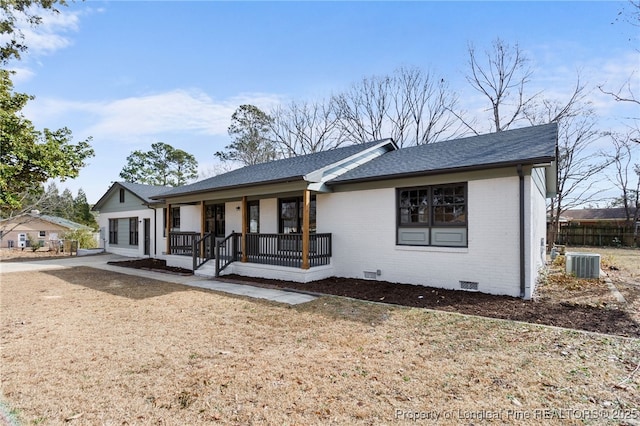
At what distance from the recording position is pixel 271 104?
2986 cm

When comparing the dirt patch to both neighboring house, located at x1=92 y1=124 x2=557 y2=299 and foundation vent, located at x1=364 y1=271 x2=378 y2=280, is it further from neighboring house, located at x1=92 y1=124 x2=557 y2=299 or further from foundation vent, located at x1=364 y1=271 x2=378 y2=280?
foundation vent, located at x1=364 y1=271 x2=378 y2=280

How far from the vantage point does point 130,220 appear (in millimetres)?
21000

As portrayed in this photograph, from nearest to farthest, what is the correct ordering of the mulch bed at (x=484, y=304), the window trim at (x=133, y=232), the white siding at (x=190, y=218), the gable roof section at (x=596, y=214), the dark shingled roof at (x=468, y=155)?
the mulch bed at (x=484, y=304)
the dark shingled roof at (x=468, y=155)
the white siding at (x=190, y=218)
the window trim at (x=133, y=232)
the gable roof section at (x=596, y=214)

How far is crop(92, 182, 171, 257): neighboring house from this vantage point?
18719 millimetres

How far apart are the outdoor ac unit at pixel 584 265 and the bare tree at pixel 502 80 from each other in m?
14.6

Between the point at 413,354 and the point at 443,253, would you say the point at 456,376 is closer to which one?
the point at 413,354

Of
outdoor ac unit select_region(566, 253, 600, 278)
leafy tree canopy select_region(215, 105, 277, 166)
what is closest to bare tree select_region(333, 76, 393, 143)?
leafy tree canopy select_region(215, 105, 277, 166)

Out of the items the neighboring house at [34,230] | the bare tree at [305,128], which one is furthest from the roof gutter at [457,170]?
the neighboring house at [34,230]

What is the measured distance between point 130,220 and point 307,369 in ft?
68.1

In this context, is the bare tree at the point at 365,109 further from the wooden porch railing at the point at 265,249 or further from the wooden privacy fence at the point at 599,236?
the wooden porch railing at the point at 265,249

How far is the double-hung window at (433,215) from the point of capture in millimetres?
8414

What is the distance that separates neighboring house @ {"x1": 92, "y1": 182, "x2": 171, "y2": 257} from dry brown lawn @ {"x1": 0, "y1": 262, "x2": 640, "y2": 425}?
1255cm

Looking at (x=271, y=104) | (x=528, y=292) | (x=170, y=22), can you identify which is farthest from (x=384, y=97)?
(x=528, y=292)

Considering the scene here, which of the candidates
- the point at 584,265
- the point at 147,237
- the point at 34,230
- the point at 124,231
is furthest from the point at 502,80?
the point at 34,230
